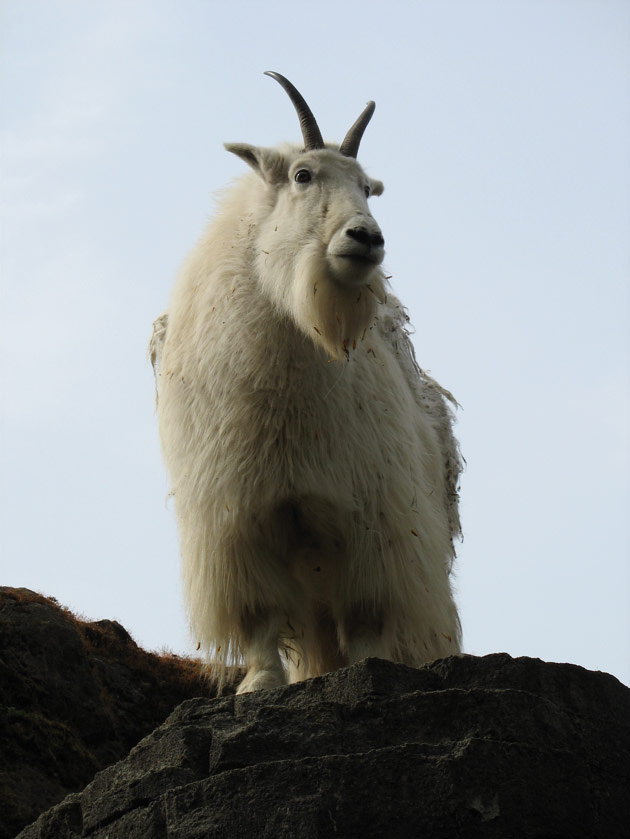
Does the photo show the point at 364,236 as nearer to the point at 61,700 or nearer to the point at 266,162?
the point at 266,162

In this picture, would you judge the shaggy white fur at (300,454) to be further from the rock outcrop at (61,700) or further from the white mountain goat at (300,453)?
the rock outcrop at (61,700)

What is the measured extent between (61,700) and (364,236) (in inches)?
132

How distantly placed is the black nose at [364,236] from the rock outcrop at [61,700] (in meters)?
3.12

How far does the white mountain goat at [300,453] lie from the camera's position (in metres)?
6.71

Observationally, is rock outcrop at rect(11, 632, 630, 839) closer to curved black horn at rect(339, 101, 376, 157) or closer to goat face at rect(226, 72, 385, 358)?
goat face at rect(226, 72, 385, 358)

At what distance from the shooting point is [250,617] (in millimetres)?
6824

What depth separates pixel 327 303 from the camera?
22.0 ft

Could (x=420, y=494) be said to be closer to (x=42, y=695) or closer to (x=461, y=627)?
(x=461, y=627)

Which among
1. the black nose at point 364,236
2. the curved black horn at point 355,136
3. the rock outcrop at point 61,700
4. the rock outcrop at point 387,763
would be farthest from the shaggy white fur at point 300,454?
the rock outcrop at point 387,763

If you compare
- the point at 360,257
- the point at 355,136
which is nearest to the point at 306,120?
the point at 355,136

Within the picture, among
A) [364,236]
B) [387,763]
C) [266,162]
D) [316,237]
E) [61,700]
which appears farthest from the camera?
[61,700]

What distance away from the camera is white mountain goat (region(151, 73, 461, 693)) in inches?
264

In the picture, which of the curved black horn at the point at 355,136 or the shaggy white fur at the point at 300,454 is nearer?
the shaggy white fur at the point at 300,454

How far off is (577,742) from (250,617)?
2289 millimetres
